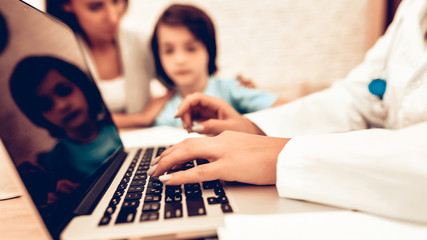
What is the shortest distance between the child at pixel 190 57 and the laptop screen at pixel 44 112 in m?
0.48

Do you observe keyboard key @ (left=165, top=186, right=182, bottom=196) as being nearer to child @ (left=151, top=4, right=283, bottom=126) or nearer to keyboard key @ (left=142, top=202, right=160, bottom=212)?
keyboard key @ (left=142, top=202, right=160, bottom=212)

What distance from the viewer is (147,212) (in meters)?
0.25

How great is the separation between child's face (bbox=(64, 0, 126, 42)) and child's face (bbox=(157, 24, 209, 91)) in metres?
0.22

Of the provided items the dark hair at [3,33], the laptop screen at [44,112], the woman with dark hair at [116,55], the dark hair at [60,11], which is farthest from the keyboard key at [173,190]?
the dark hair at [60,11]

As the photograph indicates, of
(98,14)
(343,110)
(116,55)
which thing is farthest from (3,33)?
(116,55)

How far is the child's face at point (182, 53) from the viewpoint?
90cm

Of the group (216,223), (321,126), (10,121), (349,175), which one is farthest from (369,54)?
(10,121)

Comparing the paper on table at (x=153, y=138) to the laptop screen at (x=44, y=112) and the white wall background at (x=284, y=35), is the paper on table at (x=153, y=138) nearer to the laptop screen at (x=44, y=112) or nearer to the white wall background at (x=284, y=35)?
the laptop screen at (x=44, y=112)

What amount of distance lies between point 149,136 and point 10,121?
48 cm

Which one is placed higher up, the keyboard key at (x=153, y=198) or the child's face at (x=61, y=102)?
the child's face at (x=61, y=102)

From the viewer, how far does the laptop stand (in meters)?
0.22

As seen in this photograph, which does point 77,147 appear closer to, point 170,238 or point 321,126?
point 170,238

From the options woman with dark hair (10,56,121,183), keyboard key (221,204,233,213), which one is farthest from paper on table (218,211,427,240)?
woman with dark hair (10,56,121,183)

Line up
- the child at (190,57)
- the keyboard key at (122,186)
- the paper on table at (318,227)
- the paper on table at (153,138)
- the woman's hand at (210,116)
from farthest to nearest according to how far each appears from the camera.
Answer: the child at (190,57) < the paper on table at (153,138) < the woman's hand at (210,116) < the keyboard key at (122,186) < the paper on table at (318,227)
